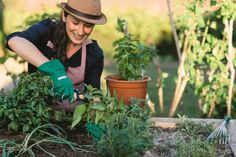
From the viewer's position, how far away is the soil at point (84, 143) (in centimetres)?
226

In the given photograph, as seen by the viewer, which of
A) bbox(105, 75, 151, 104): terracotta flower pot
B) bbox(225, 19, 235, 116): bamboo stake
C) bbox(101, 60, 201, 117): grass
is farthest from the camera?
bbox(101, 60, 201, 117): grass

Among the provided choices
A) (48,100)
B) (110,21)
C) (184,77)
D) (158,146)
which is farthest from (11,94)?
(110,21)

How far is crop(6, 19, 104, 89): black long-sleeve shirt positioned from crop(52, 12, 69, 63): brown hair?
0.16 ft

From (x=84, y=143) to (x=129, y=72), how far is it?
2.49 feet

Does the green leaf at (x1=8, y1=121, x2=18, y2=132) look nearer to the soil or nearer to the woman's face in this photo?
the soil

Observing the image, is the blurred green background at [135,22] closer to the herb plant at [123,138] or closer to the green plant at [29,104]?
the green plant at [29,104]

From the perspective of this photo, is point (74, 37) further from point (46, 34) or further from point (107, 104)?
point (107, 104)

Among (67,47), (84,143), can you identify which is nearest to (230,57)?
(67,47)

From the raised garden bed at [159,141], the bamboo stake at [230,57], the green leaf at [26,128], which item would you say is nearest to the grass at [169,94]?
the bamboo stake at [230,57]

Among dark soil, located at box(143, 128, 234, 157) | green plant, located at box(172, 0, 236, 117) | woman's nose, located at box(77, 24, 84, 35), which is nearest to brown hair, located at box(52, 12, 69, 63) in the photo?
woman's nose, located at box(77, 24, 84, 35)

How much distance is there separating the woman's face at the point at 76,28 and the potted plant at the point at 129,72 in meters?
0.49

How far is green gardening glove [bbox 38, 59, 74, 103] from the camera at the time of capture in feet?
7.84

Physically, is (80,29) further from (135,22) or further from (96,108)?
(135,22)

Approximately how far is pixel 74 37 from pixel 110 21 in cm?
515
